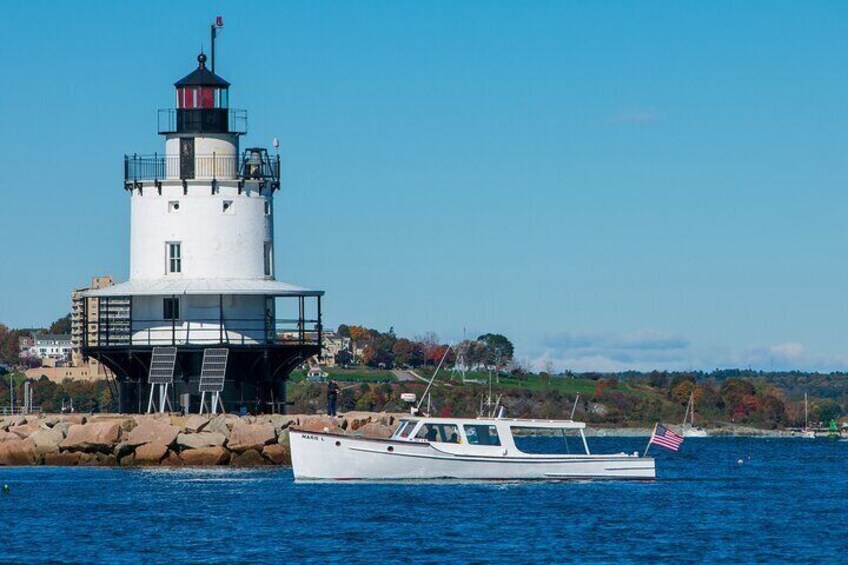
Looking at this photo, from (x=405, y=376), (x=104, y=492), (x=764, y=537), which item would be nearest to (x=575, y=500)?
(x=764, y=537)

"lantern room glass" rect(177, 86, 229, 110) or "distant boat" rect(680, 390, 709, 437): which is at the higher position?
"lantern room glass" rect(177, 86, 229, 110)

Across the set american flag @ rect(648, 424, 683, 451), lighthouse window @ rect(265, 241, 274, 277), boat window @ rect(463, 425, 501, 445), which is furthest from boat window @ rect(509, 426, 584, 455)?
lighthouse window @ rect(265, 241, 274, 277)

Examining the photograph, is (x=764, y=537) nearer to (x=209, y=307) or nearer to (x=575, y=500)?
(x=575, y=500)

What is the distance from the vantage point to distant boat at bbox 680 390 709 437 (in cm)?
15400

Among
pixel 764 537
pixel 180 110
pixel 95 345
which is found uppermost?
pixel 180 110

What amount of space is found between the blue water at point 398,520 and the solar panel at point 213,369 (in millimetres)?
5128

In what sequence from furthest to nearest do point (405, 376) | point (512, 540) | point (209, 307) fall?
point (405, 376)
point (209, 307)
point (512, 540)

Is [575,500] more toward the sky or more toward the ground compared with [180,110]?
more toward the ground

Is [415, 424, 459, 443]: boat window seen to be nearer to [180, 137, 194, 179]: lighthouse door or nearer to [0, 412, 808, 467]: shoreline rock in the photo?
[0, 412, 808, 467]: shoreline rock

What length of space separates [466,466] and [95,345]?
64.3 ft

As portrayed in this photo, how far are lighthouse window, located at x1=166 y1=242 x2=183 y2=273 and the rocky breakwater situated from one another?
548 centimetres

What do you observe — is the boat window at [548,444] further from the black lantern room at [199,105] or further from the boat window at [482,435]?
the black lantern room at [199,105]

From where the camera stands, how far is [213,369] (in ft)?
205

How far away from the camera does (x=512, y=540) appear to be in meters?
40.4
